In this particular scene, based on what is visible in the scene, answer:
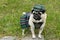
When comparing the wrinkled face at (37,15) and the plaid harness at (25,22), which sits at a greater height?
the wrinkled face at (37,15)

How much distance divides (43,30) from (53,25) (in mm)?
289

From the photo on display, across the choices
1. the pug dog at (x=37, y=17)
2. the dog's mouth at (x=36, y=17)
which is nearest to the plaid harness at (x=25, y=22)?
the pug dog at (x=37, y=17)

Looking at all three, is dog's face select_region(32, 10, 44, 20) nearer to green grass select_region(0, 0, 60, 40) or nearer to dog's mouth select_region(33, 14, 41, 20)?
dog's mouth select_region(33, 14, 41, 20)

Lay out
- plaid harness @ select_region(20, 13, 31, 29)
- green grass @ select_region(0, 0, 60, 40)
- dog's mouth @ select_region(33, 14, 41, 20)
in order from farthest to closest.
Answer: green grass @ select_region(0, 0, 60, 40) → plaid harness @ select_region(20, 13, 31, 29) → dog's mouth @ select_region(33, 14, 41, 20)

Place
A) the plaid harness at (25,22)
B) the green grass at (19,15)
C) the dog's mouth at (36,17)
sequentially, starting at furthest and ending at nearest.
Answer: the green grass at (19,15), the plaid harness at (25,22), the dog's mouth at (36,17)

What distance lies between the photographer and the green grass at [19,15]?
4.35 meters

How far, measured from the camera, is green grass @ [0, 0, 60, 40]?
171 inches

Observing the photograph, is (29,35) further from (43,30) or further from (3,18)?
(3,18)

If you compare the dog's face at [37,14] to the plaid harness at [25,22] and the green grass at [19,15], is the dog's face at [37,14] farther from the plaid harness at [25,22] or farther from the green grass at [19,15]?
the green grass at [19,15]

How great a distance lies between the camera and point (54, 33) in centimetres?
434

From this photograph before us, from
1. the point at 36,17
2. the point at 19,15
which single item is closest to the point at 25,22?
the point at 36,17

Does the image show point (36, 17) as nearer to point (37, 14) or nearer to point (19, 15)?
point (37, 14)

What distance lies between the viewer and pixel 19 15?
4.83m

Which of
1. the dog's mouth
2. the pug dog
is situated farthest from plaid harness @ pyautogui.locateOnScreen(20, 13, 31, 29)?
the dog's mouth
